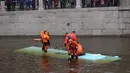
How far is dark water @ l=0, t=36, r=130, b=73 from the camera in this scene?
16.1 meters

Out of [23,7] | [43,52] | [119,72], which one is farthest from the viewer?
[23,7]

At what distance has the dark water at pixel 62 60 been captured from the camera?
16.1 m

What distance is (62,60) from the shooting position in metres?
18.8

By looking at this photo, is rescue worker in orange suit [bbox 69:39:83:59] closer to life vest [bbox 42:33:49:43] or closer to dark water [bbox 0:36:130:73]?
dark water [bbox 0:36:130:73]

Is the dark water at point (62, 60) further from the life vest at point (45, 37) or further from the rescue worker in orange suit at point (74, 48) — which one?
the life vest at point (45, 37)

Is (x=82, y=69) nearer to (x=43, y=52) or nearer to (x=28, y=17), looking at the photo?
(x=43, y=52)

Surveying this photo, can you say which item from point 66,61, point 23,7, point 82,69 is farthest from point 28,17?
point 82,69

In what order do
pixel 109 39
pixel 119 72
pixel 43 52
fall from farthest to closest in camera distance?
pixel 109 39 → pixel 43 52 → pixel 119 72

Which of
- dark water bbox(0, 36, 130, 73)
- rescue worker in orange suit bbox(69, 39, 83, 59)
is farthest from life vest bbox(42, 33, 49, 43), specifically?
rescue worker in orange suit bbox(69, 39, 83, 59)

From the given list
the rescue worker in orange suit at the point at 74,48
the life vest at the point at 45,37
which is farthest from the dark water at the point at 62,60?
the life vest at the point at 45,37

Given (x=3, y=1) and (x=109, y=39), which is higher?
(x=3, y=1)

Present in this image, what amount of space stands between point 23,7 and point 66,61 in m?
14.0

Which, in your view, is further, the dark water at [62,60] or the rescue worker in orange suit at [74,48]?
the rescue worker in orange suit at [74,48]

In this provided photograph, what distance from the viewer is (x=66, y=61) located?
60.5 feet
